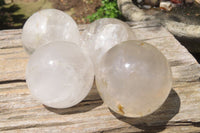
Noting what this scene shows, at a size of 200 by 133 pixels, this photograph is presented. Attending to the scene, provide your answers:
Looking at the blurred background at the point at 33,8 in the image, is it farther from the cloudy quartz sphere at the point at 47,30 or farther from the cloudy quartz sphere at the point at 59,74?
the cloudy quartz sphere at the point at 59,74

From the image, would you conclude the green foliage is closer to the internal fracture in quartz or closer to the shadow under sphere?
the internal fracture in quartz

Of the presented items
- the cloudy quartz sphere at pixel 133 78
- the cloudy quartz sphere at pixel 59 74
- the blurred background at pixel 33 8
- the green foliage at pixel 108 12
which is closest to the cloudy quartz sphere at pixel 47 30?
the cloudy quartz sphere at pixel 59 74

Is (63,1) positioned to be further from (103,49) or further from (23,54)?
(103,49)

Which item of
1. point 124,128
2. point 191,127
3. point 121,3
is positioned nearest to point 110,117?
point 124,128

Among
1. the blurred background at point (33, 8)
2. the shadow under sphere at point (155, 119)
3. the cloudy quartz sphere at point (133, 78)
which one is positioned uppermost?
the cloudy quartz sphere at point (133, 78)

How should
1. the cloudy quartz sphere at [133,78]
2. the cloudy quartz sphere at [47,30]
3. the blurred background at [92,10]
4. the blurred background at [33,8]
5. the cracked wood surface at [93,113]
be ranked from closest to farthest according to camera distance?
the cloudy quartz sphere at [133,78], the cracked wood surface at [93,113], the cloudy quartz sphere at [47,30], the blurred background at [92,10], the blurred background at [33,8]

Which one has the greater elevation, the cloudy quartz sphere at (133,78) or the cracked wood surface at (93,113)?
the cloudy quartz sphere at (133,78)

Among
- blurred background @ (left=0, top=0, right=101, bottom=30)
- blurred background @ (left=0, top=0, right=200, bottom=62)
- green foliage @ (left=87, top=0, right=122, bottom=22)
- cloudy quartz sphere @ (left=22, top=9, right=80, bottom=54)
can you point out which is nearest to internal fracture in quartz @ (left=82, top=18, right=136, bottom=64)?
cloudy quartz sphere @ (left=22, top=9, right=80, bottom=54)
